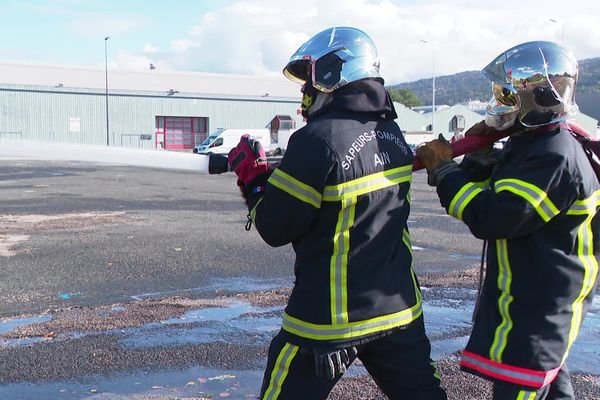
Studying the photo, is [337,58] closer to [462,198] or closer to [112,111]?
[462,198]

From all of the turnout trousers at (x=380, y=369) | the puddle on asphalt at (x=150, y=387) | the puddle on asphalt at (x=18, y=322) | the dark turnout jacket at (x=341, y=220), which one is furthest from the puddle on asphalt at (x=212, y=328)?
the dark turnout jacket at (x=341, y=220)

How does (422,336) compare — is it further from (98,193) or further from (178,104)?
(178,104)

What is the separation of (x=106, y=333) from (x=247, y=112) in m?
54.2

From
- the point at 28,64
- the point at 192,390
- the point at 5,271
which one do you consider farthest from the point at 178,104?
the point at 192,390

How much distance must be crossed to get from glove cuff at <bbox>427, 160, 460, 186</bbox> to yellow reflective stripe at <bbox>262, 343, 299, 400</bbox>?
85cm

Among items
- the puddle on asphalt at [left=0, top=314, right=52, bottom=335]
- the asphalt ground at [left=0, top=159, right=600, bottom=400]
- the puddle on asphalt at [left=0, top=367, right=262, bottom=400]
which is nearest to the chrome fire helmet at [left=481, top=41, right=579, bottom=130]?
the asphalt ground at [left=0, top=159, right=600, bottom=400]

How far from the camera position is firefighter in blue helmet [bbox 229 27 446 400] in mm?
2557

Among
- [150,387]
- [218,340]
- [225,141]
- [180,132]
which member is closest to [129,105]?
[180,132]

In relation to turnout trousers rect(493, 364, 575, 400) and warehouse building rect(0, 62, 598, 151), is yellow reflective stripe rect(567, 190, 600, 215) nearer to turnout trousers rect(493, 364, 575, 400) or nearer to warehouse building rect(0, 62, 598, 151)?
turnout trousers rect(493, 364, 575, 400)

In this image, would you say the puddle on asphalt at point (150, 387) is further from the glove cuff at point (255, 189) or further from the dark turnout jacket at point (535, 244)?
the dark turnout jacket at point (535, 244)

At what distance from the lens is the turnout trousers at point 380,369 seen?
266 cm

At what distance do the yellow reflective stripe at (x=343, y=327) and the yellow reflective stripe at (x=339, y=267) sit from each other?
0.13ft

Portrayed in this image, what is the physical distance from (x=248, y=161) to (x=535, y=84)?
116cm

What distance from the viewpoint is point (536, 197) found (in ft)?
8.17
